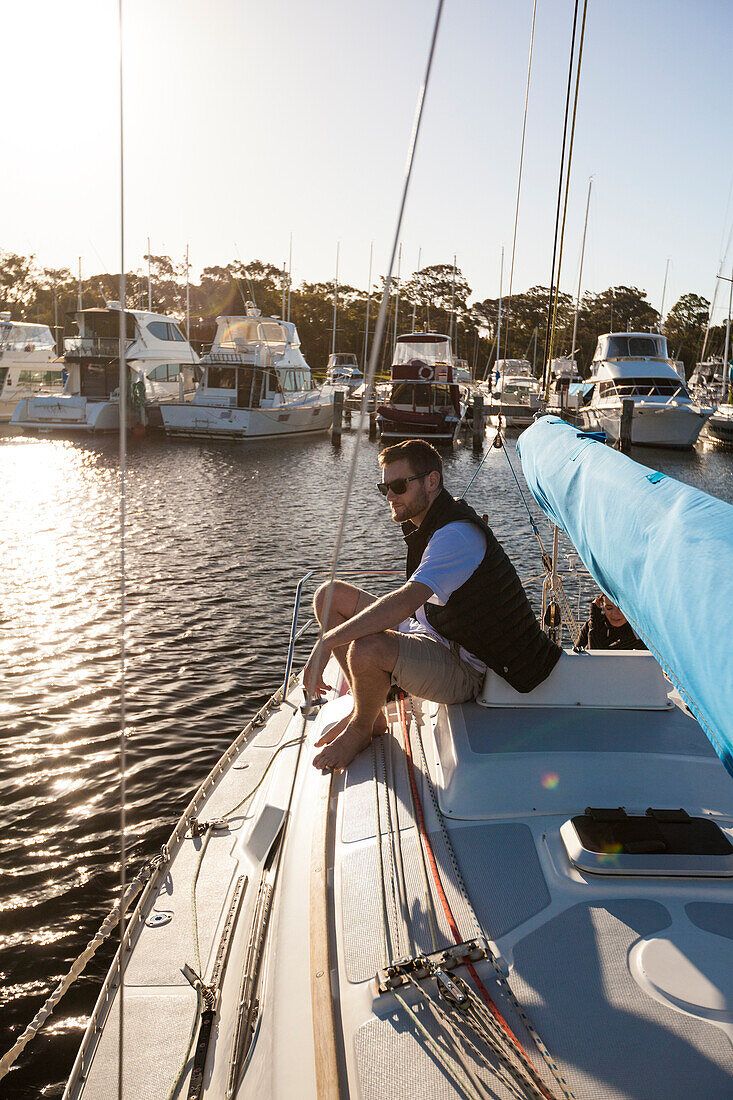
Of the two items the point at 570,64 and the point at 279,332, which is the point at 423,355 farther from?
the point at 570,64

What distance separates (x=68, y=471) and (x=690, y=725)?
19507 mm

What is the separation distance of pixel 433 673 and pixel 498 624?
1.01ft

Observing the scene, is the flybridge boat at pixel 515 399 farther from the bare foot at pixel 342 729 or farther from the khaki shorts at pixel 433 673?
the khaki shorts at pixel 433 673

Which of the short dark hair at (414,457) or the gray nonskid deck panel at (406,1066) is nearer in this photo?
the gray nonskid deck panel at (406,1066)

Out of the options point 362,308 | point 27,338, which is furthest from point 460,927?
point 362,308

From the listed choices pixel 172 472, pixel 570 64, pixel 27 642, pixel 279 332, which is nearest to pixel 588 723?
pixel 570 64

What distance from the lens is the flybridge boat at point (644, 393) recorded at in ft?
83.9

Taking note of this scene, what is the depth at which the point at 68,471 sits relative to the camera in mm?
20328

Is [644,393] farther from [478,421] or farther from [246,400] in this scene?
[246,400]

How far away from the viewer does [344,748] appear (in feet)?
10.7

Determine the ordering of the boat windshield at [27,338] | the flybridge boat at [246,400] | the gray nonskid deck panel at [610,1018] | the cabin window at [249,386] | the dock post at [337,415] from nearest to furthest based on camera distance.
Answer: the gray nonskid deck panel at [610,1018] < the flybridge boat at [246,400] < the cabin window at [249,386] < the dock post at [337,415] < the boat windshield at [27,338]

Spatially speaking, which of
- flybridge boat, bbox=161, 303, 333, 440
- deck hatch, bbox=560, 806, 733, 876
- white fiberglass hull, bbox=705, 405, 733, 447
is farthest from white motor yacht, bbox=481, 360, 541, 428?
deck hatch, bbox=560, 806, 733, 876

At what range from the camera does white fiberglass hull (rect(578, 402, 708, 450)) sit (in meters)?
25.5

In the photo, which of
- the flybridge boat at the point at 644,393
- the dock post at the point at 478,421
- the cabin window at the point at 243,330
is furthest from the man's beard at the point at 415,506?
the cabin window at the point at 243,330
